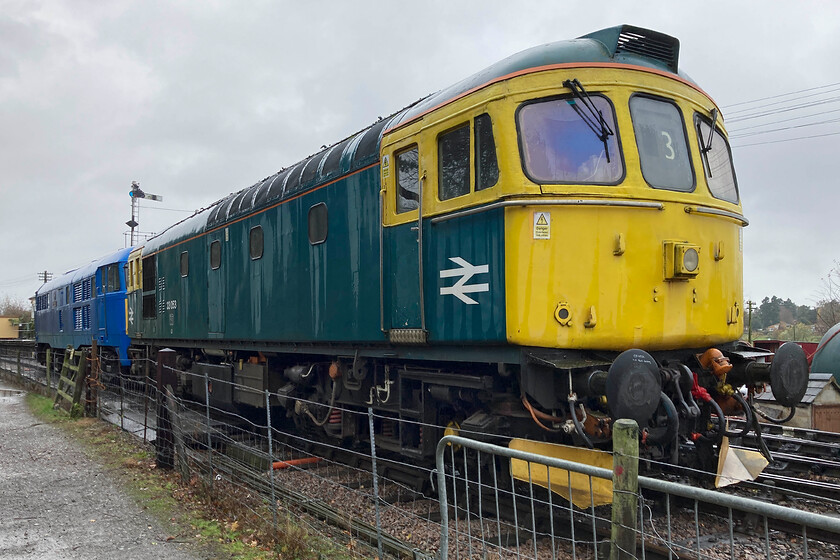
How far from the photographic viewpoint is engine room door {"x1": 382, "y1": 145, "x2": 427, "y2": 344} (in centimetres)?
628

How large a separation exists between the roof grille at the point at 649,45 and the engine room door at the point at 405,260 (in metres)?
2.04

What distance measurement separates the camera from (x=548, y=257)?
523 centimetres

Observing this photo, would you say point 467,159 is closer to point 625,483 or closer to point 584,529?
point 584,529

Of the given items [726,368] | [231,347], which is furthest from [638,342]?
[231,347]

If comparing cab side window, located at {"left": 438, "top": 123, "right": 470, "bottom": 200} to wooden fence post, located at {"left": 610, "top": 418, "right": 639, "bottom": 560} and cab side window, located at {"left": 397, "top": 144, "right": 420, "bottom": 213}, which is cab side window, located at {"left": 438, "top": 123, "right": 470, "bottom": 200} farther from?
wooden fence post, located at {"left": 610, "top": 418, "right": 639, "bottom": 560}

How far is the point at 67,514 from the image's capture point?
21.2ft

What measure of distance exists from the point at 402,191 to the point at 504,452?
3730 millimetres

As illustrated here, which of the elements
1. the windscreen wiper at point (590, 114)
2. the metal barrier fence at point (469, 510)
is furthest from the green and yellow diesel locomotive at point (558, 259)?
the metal barrier fence at point (469, 510)

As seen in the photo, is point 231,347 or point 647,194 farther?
point 231,347

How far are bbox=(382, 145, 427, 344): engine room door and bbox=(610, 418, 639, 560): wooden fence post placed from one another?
128 inches

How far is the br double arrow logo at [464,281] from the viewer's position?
5562 millimetres

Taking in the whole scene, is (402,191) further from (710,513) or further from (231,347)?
(231,347)

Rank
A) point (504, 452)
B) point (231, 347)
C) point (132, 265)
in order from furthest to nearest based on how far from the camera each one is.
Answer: point (132, 265) < point (231, 347) < point (504, 452)

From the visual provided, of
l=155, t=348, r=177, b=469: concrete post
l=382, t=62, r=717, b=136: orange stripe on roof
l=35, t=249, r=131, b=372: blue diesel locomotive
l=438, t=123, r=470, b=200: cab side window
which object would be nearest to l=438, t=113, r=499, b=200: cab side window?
l=438, t=123, r=470, b=200: cab side window
